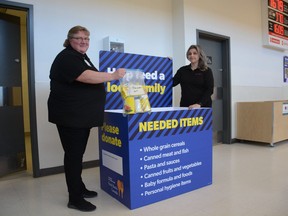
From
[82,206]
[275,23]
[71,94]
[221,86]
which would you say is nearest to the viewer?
[71,94]

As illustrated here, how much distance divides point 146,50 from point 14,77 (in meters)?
1.71

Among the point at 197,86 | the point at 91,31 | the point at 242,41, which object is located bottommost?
the point at 197,86

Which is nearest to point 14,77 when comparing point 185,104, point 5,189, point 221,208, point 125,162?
point 5,189

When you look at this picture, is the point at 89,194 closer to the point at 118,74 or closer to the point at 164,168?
the point at 164,168

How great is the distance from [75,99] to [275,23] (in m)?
4.79

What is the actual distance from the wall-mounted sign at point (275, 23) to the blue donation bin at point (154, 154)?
11.4 ft

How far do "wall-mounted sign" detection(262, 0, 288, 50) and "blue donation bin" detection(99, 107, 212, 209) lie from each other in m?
3.47

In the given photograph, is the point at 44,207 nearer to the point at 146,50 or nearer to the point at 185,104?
the point at 185,104

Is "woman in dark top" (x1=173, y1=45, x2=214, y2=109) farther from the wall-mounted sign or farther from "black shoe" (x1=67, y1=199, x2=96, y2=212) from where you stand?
the wall-mounted sign

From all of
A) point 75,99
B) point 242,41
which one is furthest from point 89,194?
point 242,41

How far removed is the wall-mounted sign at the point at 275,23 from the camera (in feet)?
15.1

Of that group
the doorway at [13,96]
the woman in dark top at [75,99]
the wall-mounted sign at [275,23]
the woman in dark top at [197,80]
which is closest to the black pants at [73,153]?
the woman in dark top at [75,99]

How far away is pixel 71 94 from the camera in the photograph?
163 cm

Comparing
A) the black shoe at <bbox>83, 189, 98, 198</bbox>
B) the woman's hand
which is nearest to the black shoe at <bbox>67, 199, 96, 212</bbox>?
the black shoe at <bbox>83, 189, 98, 198</bbox>
